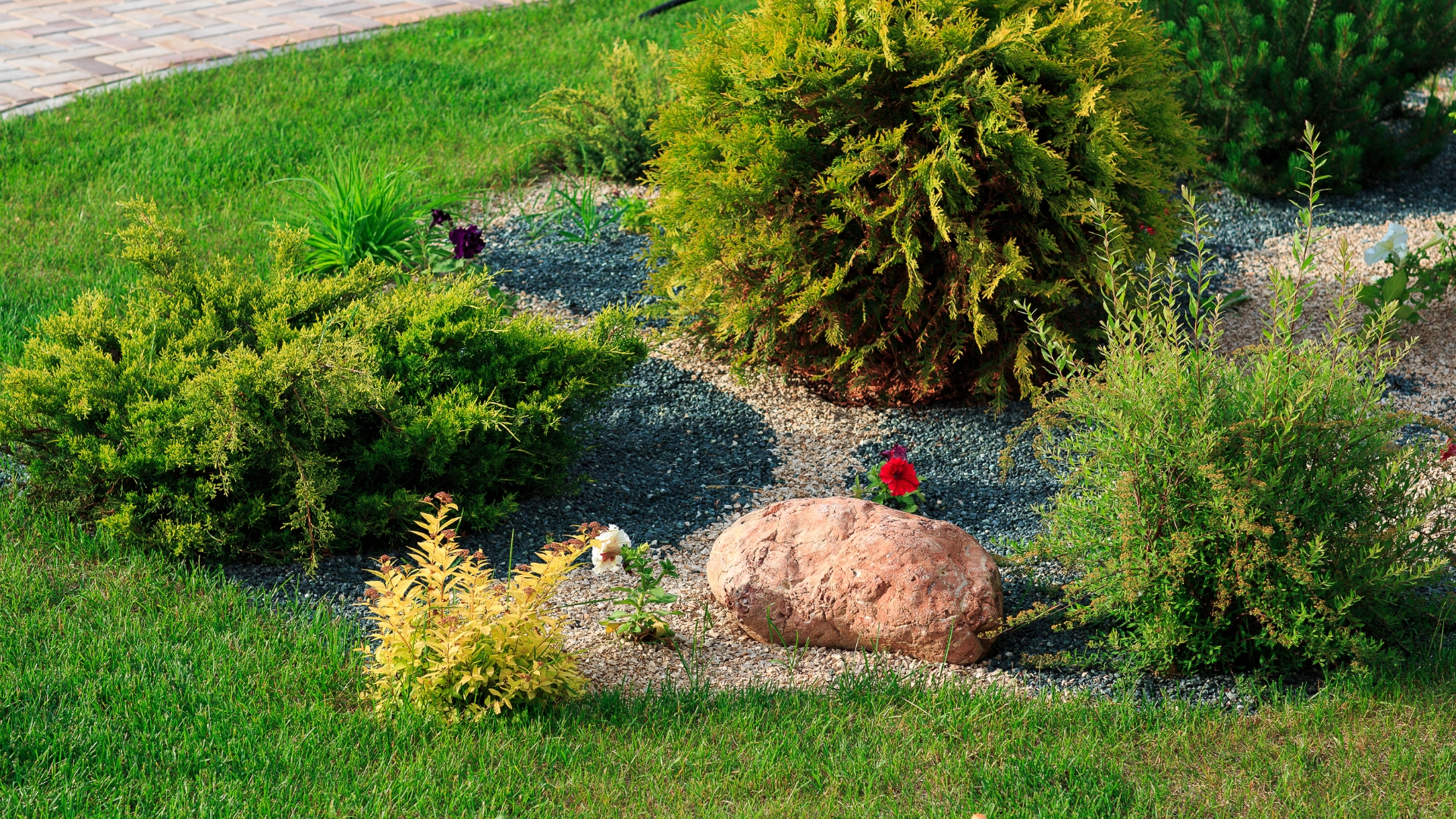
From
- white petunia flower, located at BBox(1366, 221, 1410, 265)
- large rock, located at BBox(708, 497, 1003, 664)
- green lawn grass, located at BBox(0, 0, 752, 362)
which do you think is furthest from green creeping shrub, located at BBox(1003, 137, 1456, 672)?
green lawn grass, located at BBox(0, 0, 752, 362)

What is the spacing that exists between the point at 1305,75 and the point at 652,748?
5509 mm

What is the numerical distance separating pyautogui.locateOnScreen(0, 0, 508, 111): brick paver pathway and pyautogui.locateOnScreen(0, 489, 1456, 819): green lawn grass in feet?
19.5

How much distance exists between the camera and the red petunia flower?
150 inches

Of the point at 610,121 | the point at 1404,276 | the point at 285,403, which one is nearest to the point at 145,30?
the point at 610,121

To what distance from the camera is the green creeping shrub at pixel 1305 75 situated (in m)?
6.41

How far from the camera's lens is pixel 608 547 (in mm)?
3430

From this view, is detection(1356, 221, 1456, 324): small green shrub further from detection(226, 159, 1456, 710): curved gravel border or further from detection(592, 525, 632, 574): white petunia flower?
detection(592, 525, 632, 574): white petunia flower

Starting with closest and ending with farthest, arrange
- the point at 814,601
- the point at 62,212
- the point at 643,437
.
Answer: the point at 814,601 < the point at 643,437 < the point at 62,212

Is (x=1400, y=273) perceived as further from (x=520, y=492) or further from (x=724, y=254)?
(x=520, y=492)

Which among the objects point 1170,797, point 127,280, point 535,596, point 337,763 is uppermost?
point 127,280

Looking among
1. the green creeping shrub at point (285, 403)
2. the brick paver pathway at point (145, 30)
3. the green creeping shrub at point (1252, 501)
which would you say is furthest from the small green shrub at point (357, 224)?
the green creeping shrub at point (1252, 501)

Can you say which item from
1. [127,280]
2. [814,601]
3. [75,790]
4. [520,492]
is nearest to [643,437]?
[520,492]

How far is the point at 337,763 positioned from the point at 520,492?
1506mm

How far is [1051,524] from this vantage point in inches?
135
